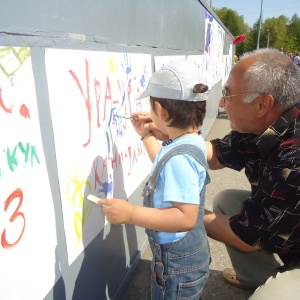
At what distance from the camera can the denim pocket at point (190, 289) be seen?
1.43m

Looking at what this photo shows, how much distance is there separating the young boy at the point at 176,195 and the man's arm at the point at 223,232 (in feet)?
0.82

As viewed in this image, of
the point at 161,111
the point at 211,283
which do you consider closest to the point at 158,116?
the point at 161,111

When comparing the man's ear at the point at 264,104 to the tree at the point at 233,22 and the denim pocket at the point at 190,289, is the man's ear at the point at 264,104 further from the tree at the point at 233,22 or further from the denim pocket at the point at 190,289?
the tree at the point at 233,22

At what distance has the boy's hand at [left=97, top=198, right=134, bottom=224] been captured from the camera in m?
1.27

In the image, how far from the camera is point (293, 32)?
2815 inches

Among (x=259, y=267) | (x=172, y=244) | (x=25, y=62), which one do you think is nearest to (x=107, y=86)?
(x=25, y=62)

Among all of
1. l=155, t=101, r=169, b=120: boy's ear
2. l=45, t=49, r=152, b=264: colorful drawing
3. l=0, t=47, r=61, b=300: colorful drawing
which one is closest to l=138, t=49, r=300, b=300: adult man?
l=45, t=49, r=152, b=264: colorful drawing

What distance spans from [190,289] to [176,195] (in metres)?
0.52

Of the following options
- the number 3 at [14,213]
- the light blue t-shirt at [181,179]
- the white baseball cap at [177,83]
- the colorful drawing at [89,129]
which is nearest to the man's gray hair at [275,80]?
the white baseball cap at [177,83]

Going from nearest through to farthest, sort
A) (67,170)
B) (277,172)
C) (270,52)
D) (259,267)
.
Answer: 1. (67,170)
2. (277,172)
3. (270,52)
4. (259,267)

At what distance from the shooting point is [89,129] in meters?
1.43

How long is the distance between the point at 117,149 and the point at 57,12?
84 centimetres

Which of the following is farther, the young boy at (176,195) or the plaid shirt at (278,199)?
the plaid shirt at (278,199)

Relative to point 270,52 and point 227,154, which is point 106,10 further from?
point 227,154
